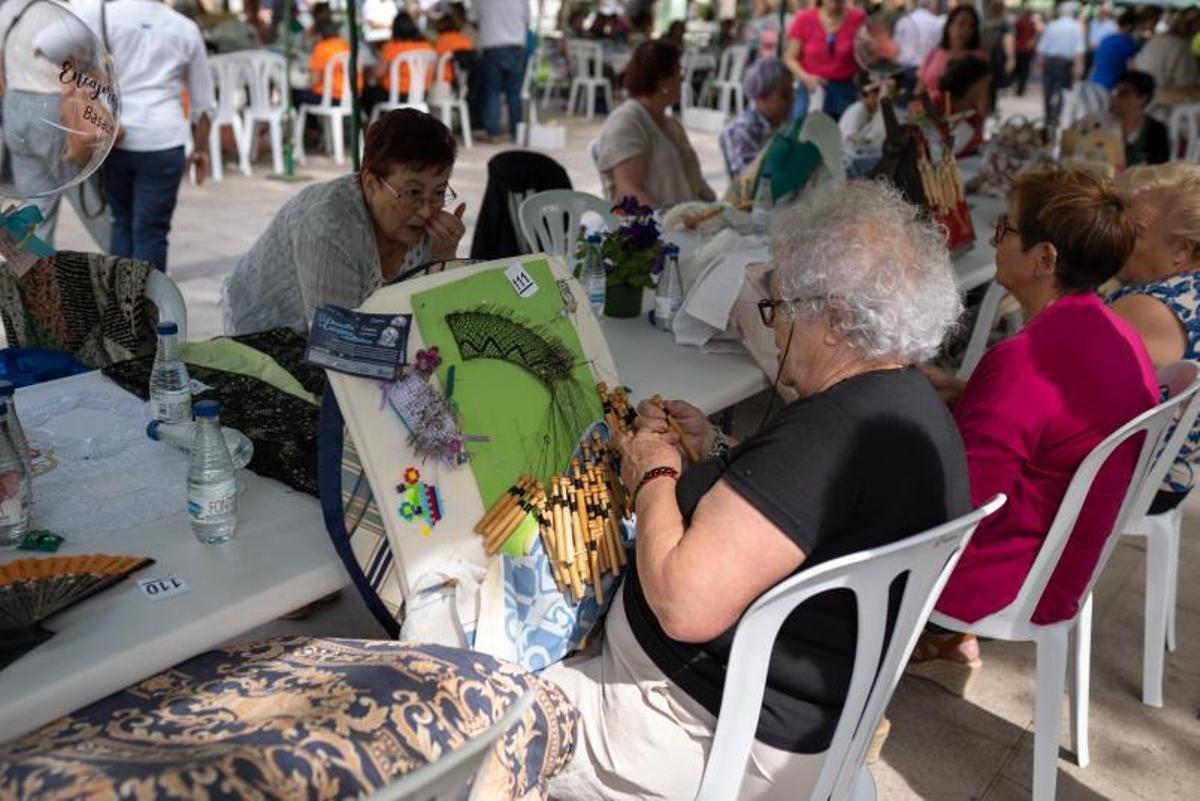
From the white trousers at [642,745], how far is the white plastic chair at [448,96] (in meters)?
8.56

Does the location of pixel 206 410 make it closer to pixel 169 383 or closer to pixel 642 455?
pixel 169 383

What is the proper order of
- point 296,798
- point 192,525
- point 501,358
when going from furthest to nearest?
point 501,358
point 192,525
point 296,798

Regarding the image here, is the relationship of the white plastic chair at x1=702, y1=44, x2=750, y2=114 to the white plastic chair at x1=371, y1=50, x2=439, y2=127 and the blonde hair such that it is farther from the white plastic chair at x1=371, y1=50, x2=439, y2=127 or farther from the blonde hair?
the blonde hair

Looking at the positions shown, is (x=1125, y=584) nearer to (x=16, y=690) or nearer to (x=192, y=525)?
(x=192, y=525)

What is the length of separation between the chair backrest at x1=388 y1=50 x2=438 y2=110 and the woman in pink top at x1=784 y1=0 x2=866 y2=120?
330 cm

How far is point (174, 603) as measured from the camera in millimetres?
1469

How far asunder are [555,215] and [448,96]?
6595mm

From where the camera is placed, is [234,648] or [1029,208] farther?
[1029,208]

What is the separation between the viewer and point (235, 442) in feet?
6.23

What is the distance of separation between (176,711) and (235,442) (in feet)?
2.17

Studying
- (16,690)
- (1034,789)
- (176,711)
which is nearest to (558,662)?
(176,711)

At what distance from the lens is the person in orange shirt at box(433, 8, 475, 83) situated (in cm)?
990

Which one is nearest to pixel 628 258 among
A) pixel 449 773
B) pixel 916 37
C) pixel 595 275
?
pixel 595 275

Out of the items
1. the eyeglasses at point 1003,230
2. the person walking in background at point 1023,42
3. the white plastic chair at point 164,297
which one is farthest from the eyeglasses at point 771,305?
the person walking in background at point 1023,42
